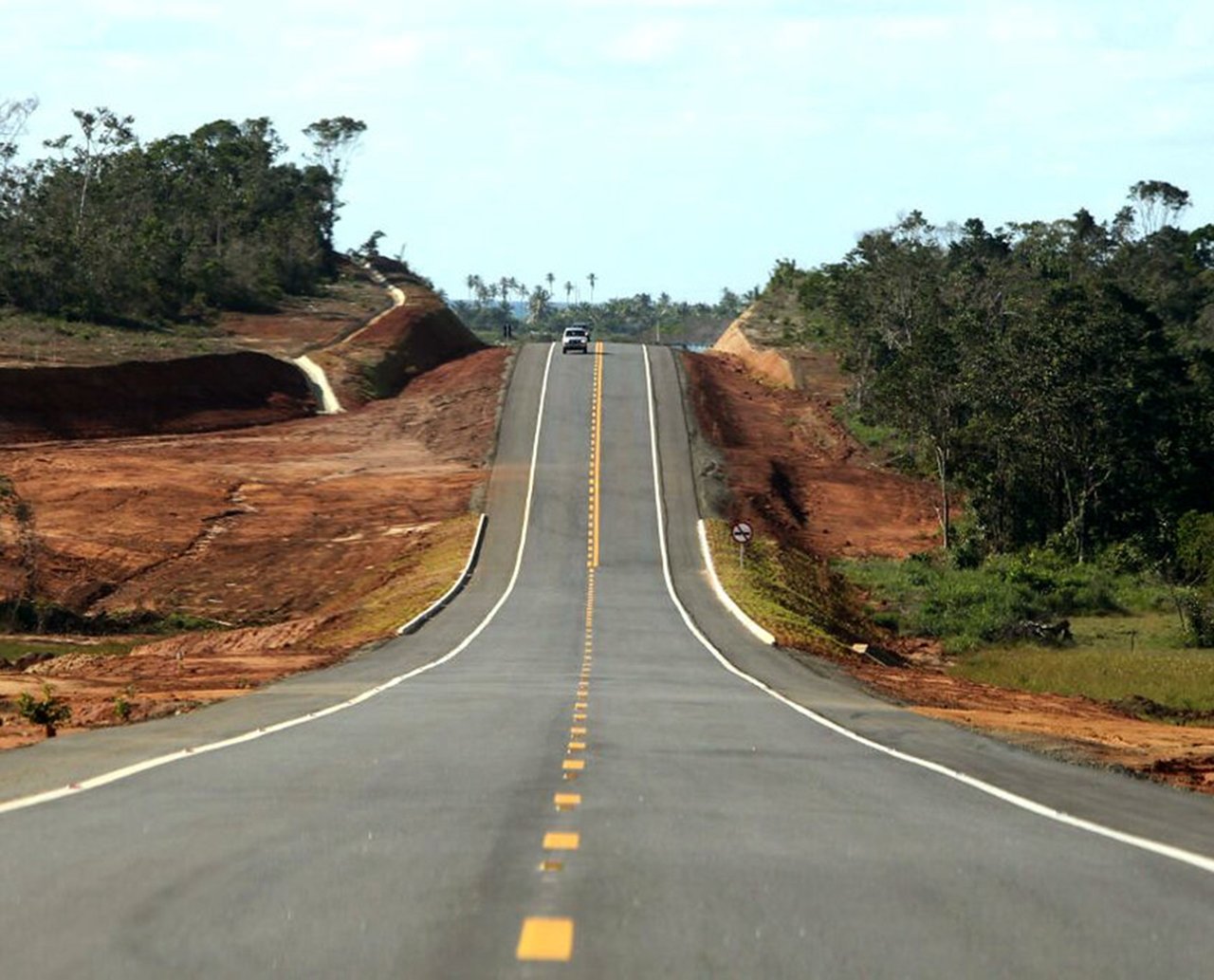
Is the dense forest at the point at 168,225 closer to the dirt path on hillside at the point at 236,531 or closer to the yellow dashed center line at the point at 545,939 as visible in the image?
the dirt path on hillside at the point at 236,531

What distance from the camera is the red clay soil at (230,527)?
152 feet

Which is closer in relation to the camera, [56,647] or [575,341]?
[56,647]

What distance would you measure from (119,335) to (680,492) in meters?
41.4

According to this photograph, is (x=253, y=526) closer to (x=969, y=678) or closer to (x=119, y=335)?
(x=969, y=678)

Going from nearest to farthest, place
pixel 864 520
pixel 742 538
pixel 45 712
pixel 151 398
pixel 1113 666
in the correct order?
pixel 45 712 → pixel 1113 666 → pixel 742 538 → pixel 864 520 → pixel 151 398

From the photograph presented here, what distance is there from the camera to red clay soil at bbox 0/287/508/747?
4634cm

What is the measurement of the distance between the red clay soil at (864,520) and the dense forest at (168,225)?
3675cm

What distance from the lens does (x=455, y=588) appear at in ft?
184

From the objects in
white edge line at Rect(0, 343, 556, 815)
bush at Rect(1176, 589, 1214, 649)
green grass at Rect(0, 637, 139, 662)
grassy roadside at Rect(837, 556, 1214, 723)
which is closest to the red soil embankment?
green grass at Rect(0, 637, 139, 662)

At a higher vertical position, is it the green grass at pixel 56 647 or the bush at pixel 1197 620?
the bush at pixel 1197 620

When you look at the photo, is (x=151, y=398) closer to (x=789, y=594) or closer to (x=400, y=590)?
(x=400, y=590)

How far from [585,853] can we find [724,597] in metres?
45.8

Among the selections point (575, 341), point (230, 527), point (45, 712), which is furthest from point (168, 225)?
point (45, 712)

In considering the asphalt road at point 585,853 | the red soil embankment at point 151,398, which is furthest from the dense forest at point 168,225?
the asphalt road at point 585,853
